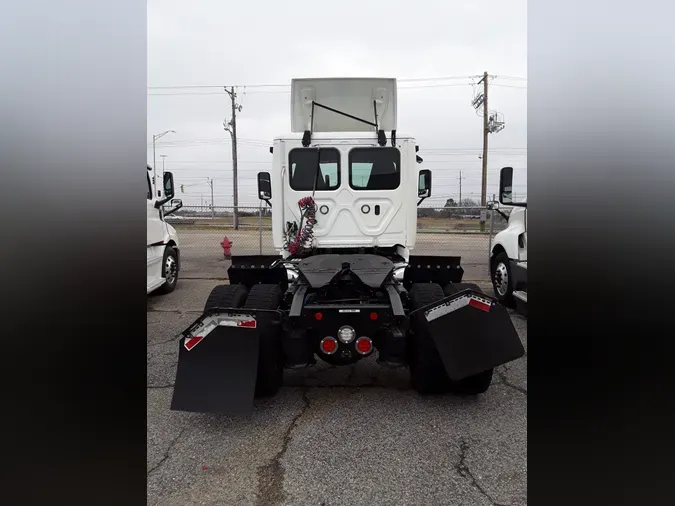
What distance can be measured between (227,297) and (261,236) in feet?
24.6

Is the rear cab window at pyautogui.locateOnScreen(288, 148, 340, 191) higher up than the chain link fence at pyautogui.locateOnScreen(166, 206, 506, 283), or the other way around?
the rear cab window at pyautogui.locateOnScreen(288, 148, 340, 191)

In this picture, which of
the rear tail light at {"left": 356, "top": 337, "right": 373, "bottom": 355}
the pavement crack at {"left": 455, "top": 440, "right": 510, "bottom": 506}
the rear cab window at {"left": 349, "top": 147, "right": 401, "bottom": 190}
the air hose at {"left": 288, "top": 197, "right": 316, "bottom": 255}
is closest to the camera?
the pavement crack at {"left": 455, "top": 440, "right": 510, "bottom": 506}

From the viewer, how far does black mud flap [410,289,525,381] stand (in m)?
3.10

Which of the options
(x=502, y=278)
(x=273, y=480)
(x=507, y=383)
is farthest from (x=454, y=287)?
(x=502, y=278)

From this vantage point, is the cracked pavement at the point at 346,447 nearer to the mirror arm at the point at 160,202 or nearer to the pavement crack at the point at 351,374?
the pavement crack at the point at 351,374

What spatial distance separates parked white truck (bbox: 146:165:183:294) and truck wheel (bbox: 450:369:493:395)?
6.07 m

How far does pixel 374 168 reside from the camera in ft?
16.3

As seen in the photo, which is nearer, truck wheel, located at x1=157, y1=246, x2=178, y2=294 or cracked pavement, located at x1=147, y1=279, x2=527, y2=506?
cracked pavement, located at x1=147, y1=279, x2=527, y2=506

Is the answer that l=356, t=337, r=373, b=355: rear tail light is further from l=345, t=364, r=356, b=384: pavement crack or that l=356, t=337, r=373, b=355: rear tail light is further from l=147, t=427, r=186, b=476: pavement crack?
l=147, t=427, r=186, b=476: pavement crack

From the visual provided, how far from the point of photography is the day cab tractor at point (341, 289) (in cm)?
309

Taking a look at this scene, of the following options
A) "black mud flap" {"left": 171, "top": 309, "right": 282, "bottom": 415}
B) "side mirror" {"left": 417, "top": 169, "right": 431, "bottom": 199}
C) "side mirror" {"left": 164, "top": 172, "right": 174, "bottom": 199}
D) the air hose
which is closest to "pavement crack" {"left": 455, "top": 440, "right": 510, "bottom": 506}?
"black mud flap" {"left": 171, "top": 309, "right": 282, "bottom": 415}

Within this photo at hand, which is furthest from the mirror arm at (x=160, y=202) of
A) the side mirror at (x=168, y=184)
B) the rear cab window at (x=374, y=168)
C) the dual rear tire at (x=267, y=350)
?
the dual rear tire at (x=267, y=350)
